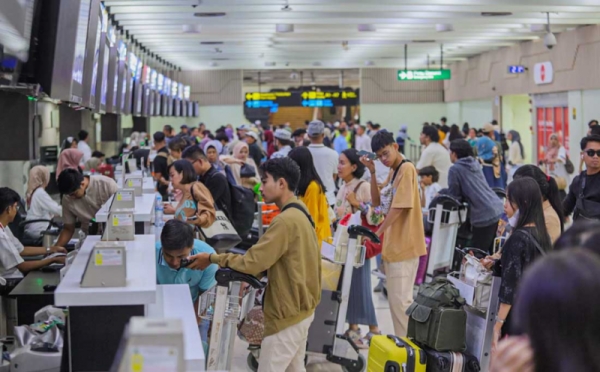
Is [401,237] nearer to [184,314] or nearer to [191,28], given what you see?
[184,314]

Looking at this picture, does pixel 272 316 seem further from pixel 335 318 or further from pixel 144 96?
pixel 144 96

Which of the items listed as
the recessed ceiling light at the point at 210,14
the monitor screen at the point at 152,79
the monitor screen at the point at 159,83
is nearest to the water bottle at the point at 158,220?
the recessed ceiling light at the point at 210,14

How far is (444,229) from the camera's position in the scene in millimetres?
8336

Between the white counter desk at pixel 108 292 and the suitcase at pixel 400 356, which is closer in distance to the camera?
the white counter desk at pixel 108 292

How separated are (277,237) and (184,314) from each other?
1171 millimetres

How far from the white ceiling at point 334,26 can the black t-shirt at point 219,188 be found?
5792mm

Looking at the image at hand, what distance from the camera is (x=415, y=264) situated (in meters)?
6.46

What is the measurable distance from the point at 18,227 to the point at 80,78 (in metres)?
2.06

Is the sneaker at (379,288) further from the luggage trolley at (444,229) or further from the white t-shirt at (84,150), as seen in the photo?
the white t-shirt at (84,150)

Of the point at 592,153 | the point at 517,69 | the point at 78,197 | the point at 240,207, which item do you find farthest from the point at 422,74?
the point at 78,197

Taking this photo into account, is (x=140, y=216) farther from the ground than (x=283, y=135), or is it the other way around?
(x=283, y=135)

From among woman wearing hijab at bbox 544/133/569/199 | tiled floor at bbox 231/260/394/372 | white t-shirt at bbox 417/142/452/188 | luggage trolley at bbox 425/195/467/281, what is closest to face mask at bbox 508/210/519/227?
tiled floor at bbox 231/260/394/372

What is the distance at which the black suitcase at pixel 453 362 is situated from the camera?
16.5 ft

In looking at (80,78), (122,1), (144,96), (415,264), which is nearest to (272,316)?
(415,264)
